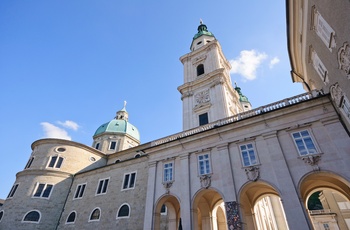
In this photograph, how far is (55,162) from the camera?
27156 mm

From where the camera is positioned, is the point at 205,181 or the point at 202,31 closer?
the point at 205,181

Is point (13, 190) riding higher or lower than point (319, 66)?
lower

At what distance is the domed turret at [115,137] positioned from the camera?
38.7 m

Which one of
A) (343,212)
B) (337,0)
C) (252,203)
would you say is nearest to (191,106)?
(252,203)

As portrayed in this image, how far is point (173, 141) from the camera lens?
17578mm

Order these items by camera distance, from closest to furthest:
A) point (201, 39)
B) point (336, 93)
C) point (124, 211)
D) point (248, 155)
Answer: point (336, 93), point (248, 155), point (124, 211), point (201, 39)

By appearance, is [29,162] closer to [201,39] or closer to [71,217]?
[71,217]

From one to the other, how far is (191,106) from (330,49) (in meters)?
17.2

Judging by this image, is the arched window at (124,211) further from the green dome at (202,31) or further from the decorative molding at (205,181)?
the green dome at (202,31)

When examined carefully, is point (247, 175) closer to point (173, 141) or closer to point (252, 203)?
point (252, 203)

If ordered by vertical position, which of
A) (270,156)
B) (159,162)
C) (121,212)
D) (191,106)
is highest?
(191,106)

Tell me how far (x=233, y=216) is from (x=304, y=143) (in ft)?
21.7

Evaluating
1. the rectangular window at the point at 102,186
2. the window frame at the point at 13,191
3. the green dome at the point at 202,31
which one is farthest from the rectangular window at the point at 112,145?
the green dome at the point at 202,31

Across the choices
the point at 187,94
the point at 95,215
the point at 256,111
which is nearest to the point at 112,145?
the point at 95,215
